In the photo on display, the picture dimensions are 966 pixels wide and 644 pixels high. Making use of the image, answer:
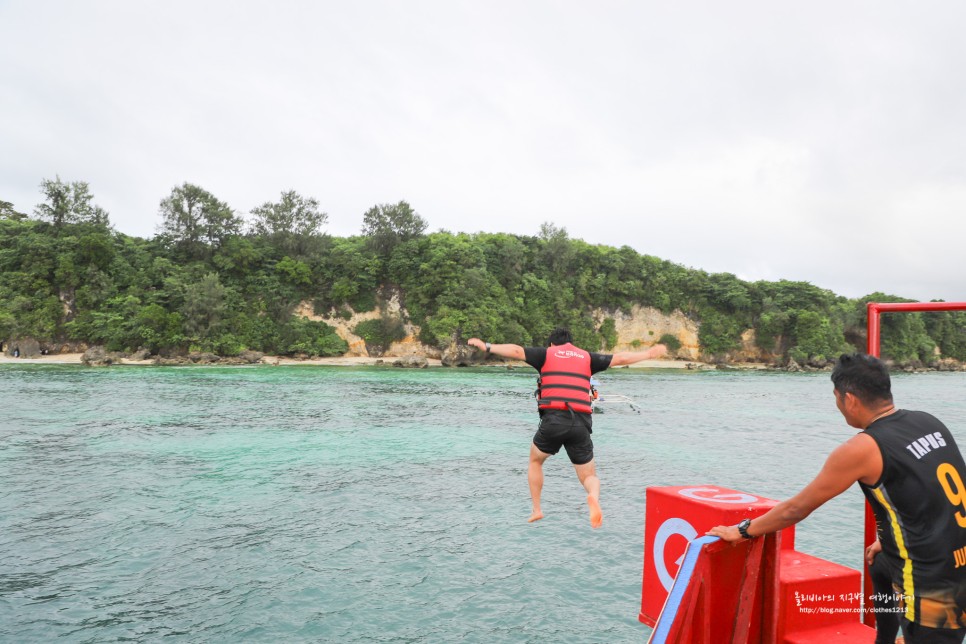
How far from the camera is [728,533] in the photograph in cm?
335

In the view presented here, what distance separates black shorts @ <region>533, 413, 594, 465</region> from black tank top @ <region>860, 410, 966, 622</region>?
147 inches

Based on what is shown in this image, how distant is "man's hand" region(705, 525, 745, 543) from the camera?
332 cm

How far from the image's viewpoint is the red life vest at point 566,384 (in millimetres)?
6898

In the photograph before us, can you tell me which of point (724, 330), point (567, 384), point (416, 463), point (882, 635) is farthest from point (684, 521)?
point (724, 330)

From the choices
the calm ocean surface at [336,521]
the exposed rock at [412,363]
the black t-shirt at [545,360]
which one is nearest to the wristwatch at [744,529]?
the black t-shirt at [545,360]

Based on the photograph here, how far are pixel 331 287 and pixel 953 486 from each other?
239 ft

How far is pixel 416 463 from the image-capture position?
1706 cm

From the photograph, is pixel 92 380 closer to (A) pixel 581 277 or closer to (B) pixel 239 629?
(B) pixel 239 629

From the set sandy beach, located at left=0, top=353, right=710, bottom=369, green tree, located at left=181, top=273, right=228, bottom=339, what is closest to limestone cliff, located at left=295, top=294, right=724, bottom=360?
sandy beach, located at left=0, top=353, right=710, bottom=369

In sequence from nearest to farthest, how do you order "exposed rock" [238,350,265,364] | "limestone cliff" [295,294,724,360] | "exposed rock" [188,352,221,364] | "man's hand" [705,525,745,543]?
"man's hand" [705,525,745,543] < "exposed rock" [188,352,221,364] < "exposed rock" [238,350,265,364] < "limestone cliff" [295,294,724,360]

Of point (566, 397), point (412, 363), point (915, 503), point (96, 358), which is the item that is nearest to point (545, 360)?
point (566, 397)

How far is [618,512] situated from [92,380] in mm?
38788

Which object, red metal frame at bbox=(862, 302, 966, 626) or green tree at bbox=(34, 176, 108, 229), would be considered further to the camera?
green tree at bbox=(34, 176, 108, 229)

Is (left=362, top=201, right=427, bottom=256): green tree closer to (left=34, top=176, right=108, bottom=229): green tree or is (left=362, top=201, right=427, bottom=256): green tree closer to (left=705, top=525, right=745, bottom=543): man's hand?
(left=34, top=176, right=108, bottom=229): green tree
